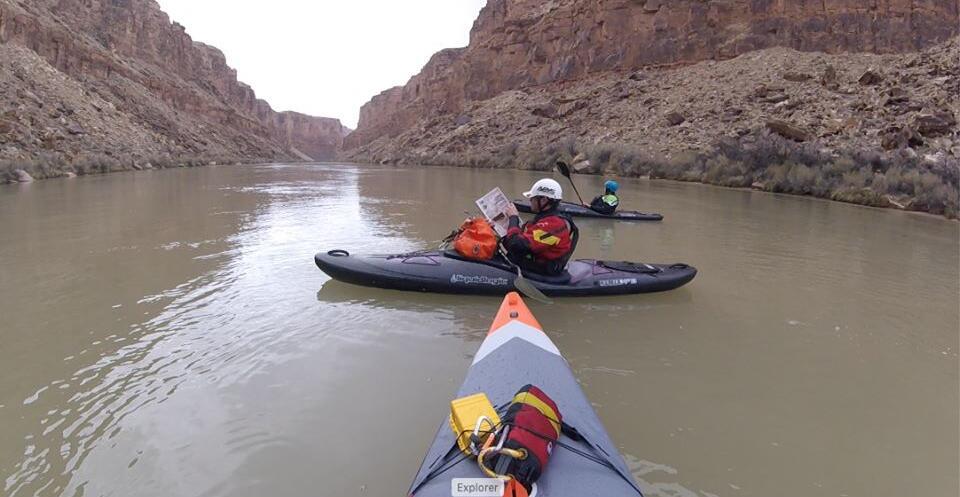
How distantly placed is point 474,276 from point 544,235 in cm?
79

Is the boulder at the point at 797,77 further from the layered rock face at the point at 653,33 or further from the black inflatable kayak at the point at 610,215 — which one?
the black inflatable kayak at the point at 610,215

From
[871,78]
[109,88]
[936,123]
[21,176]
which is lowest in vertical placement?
[21,176]

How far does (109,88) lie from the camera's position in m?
39.7

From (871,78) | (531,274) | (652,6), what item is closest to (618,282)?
(531,274)

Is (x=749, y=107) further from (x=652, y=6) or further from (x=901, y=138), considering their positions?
(x=652, y=6)

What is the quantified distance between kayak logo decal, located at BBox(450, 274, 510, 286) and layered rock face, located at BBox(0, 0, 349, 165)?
20561 mm

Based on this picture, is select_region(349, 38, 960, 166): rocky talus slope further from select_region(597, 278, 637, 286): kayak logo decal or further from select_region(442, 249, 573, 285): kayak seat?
select_region(442, 249, 573, 285): kayak seat

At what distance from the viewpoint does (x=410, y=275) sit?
529 cm

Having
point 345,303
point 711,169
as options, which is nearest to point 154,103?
point 711,169

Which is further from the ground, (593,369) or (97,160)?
(97,160)

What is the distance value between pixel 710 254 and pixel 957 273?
2820mm

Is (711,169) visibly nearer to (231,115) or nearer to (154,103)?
(154,103)

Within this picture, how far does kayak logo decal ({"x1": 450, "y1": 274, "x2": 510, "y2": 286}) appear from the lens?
17.1 ft

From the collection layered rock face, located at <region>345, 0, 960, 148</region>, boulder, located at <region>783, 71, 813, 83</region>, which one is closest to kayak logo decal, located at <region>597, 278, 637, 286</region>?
boulder, located at <region>783, 71, 813, 83</region>
